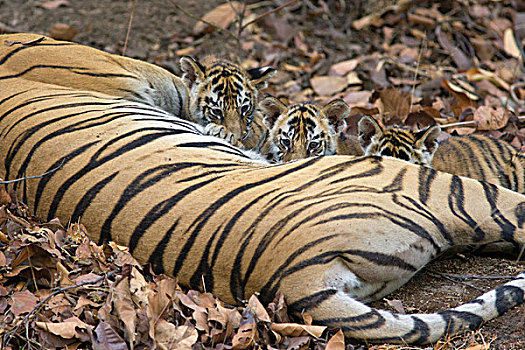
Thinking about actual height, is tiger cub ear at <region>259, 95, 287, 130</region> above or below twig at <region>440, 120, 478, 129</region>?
above

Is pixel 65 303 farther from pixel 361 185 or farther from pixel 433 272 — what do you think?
pixel 433 272

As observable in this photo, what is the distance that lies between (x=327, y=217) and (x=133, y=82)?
7.12 feet

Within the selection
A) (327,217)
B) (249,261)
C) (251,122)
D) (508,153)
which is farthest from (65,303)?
(508,153)

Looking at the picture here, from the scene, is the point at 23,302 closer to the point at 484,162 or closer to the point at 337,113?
the point at 337,113

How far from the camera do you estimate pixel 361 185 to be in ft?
9.90

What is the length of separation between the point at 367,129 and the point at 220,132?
40.9 inches

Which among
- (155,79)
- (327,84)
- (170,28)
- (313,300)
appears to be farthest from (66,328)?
(170,28)

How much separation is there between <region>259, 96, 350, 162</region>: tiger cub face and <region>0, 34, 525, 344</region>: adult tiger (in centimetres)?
91

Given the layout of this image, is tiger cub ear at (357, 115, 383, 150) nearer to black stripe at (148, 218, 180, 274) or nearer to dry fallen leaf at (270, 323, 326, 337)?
black stripe at (148, 218, 180, 274)

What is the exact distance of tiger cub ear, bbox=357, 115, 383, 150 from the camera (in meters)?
4.17

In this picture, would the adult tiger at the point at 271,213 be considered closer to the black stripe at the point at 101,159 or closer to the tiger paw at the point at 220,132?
the black stripe at the point at 101,159

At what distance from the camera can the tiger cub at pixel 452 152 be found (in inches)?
160

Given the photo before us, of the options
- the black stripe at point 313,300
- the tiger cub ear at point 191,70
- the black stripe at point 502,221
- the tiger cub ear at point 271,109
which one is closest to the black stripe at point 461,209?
the black stripe at point 502,221

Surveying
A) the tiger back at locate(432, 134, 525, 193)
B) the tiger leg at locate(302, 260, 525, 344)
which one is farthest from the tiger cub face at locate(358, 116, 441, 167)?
the tiger leg at locate(302, 260, 525, 344)
